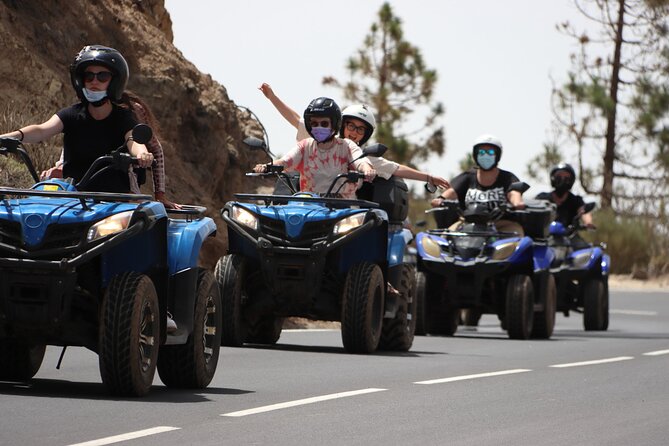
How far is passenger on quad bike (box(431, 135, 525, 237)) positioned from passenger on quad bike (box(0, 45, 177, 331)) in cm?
927

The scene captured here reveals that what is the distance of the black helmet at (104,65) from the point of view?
10803mm

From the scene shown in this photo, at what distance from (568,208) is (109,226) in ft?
49.5

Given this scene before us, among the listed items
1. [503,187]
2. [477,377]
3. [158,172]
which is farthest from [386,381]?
[503,187]

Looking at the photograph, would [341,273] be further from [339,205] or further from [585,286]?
[585,286]

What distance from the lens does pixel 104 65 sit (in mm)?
10836

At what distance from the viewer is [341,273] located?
1507 cm

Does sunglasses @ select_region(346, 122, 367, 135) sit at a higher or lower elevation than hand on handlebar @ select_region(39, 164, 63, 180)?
higher

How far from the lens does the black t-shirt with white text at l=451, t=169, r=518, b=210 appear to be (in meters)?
20.0

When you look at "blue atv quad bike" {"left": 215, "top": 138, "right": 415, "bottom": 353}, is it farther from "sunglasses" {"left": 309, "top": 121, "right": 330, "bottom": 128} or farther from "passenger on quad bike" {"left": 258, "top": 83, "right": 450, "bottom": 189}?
"passenger on quad bike" {"left": 258, "top": 83, "right": 450, "bottom": 189}

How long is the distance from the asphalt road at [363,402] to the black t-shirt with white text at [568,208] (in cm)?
802

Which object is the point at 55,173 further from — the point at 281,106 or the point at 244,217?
the point at 281,106

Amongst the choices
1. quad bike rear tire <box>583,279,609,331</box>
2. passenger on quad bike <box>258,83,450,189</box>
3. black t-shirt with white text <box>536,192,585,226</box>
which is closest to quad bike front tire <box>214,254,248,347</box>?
passenger on quad bike <box>258,83,450,189</box>

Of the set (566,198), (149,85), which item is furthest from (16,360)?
(566,198)

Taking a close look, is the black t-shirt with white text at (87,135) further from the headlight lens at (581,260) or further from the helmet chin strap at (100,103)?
the headlight lens at (581,260)
